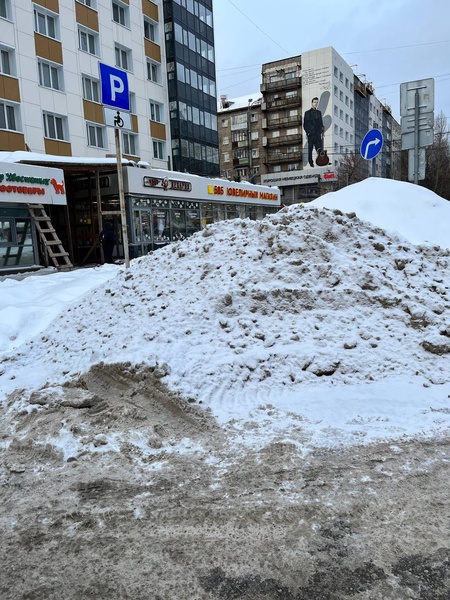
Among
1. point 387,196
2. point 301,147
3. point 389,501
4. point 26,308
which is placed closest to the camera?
point 389,501

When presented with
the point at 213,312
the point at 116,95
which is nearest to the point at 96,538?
the point at 213,312

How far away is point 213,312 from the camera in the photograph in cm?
525

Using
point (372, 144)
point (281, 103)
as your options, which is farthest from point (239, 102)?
point (372, 144)

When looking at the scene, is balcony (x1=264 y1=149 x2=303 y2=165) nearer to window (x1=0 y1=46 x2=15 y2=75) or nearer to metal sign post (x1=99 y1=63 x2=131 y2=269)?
window (x1=0 y1=46 x2=15 y2=75)

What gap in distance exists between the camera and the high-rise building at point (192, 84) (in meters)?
32.4

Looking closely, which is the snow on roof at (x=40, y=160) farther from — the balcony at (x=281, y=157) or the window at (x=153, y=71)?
the balcony at (x=281, y=157)

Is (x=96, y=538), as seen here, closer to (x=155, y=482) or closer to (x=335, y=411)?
(x=155, y=482)

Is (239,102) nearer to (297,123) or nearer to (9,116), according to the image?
(297,123)

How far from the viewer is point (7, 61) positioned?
21.9 meters

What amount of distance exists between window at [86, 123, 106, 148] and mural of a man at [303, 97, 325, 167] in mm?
41212

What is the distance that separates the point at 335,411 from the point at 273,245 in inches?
107

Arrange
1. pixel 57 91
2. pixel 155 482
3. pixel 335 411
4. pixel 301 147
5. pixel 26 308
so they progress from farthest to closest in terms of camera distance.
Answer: pixel 301 147 < pixel 57 91 < pixel 26 308 < pixel 335 411 < pixel 155 482

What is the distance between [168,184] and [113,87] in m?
12.3

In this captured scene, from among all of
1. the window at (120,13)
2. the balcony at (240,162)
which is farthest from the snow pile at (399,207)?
the balcony at (240,162)
